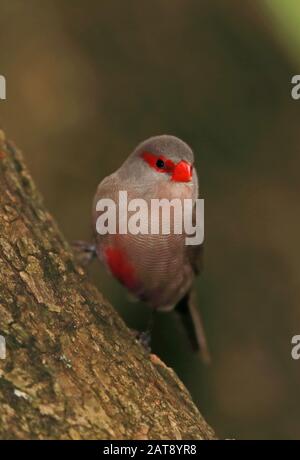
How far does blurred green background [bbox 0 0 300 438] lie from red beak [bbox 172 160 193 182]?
1.68 metres

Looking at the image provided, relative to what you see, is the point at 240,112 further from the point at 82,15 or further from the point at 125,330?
the point at 125,330

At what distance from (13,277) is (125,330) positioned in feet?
2.14

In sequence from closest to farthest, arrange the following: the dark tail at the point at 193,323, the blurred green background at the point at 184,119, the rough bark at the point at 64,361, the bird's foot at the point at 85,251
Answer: the rough bark at the point at 64,361 → the bird's foot at the point at 85,251 → the dark tail at the point at 193,323 → the blurred green background at the point at 184,119

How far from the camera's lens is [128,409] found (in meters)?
2.85

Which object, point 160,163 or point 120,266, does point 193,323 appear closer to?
point 120,266

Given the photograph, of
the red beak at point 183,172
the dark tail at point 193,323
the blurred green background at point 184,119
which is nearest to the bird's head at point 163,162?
the red beak at point 183,172

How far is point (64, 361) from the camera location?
2902 mm

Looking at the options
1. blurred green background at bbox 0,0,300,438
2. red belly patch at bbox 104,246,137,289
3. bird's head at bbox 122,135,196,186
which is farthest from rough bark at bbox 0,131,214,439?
blurred green background at bbox 0,0,300,438

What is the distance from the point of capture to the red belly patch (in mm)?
4085

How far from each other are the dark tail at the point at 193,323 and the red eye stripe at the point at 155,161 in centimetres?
133

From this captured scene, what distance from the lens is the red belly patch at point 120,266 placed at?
4.08 metres

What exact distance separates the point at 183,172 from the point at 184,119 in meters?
1.81

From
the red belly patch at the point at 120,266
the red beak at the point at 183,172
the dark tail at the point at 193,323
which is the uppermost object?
the red beak at the point at 183,172

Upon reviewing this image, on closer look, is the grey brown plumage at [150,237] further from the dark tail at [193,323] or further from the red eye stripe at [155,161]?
the dark tail at [193,323]
